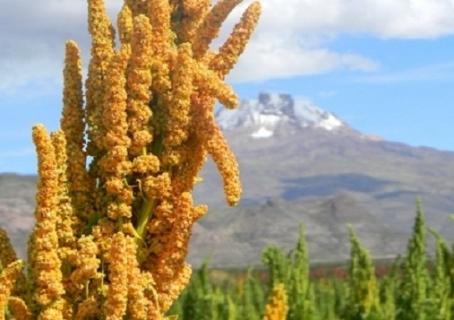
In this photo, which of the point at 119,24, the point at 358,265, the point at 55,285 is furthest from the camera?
the point at 358,265

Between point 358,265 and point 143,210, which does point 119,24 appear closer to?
point 143,210

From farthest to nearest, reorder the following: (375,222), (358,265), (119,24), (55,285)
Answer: (375,222), (358,265), (119,24), (55,285)

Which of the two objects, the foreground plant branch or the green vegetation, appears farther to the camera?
the green vegetation

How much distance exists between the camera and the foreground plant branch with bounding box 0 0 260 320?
3713 millimetres

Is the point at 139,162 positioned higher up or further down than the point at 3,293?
higher up

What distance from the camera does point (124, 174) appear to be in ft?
12.4

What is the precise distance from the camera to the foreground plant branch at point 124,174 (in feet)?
12.2

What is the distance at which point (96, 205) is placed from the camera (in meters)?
3.84

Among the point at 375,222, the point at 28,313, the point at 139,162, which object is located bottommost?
the point at 28,313

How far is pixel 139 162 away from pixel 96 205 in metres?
0.21

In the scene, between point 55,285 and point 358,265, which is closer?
point 55,285

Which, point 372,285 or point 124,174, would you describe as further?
point 372,285

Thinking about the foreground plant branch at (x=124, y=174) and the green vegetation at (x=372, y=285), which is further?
the green vegetation at (x=372, y=285)

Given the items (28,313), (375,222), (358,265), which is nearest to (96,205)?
(28,313)
